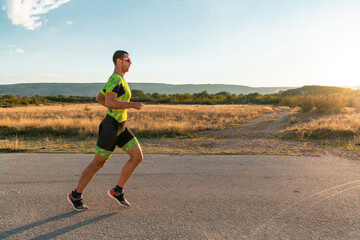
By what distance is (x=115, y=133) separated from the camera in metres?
3.45

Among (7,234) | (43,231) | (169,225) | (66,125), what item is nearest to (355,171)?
(169,225)

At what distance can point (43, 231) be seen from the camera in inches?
116

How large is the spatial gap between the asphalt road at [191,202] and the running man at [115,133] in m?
0.25

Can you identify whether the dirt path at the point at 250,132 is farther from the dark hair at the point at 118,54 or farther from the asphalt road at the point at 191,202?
the dark hair at the point at 118,54

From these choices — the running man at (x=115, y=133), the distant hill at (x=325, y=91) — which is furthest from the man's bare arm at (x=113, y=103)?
the distant hill at (x=325, y=91)

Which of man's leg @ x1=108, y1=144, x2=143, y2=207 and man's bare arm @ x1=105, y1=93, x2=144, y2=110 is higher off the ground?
man's bare arm @ x1=105, y1=93, x2=144, y2=110

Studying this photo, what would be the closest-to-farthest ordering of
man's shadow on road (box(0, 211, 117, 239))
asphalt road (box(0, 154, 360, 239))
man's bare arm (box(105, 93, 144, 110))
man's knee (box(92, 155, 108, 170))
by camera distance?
man's shadow on road (box(0, 211, 117, 239)) → asphalt road (box(0, 154, 360, 239)) → man's bare arm (box(105, 93, 144, 110)) → man's knee (box(92, 155, 108, 170))

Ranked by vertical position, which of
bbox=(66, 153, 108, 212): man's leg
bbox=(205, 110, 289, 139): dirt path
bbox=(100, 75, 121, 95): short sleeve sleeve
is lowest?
bbox=(205, 110, 289, 139): dirt path

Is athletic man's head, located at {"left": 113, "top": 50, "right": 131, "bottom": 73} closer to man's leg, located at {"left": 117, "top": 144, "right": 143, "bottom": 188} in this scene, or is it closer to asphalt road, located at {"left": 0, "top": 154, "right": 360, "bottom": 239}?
man's leg, located at {"left": 117, "top": 144, "right": 143, "bottom": 188}

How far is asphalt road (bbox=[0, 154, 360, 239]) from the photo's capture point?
2.96m

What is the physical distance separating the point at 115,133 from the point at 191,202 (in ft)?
4.94

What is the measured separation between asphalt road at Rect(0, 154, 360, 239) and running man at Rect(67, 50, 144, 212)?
0.83 feet

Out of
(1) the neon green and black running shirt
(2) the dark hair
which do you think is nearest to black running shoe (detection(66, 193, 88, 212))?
(1) the neon green and black running shirt

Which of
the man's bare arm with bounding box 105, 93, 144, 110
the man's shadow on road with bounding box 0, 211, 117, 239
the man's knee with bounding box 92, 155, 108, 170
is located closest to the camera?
the man's shadow on road with bounding box 0, 211, 117, 239
